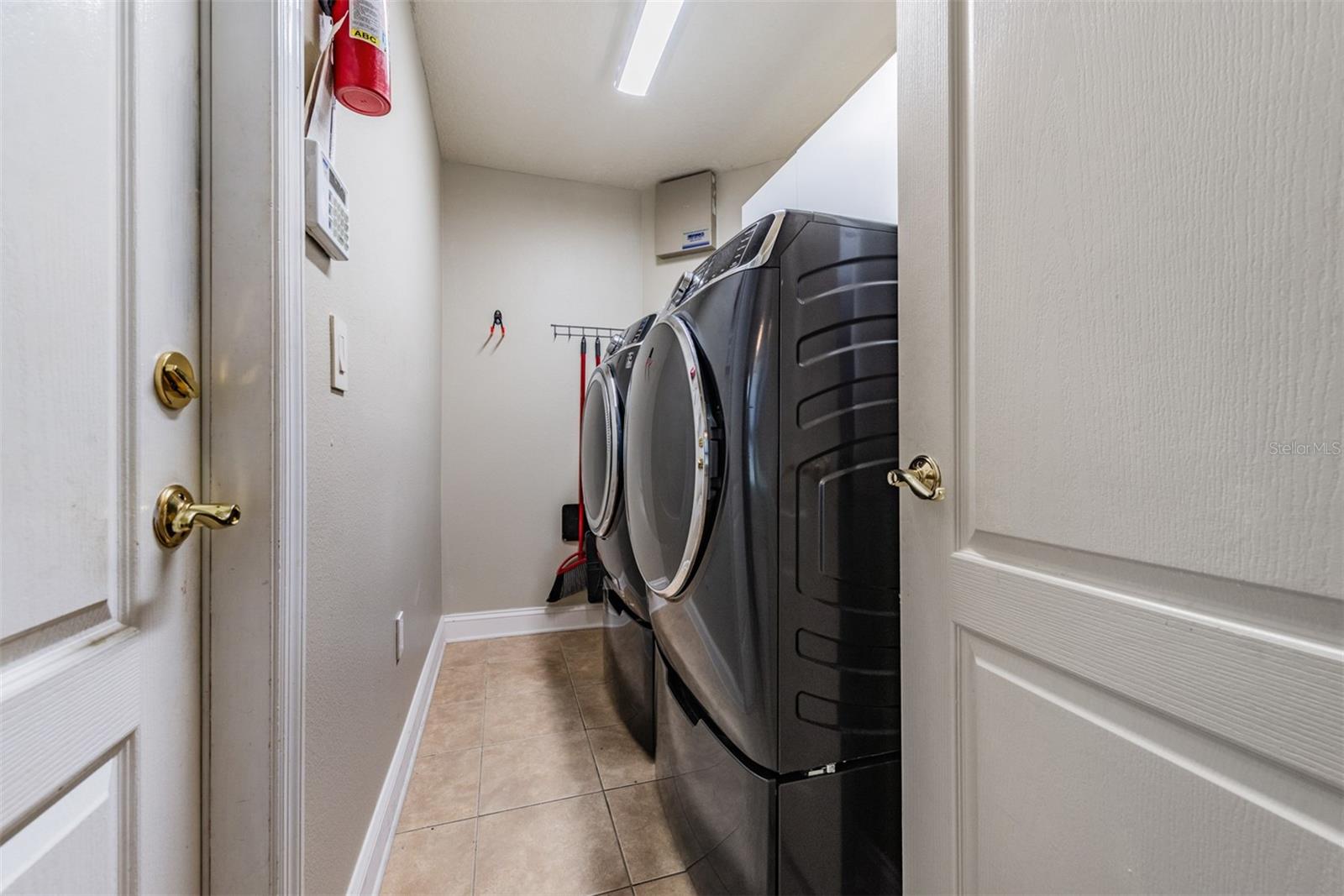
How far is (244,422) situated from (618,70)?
6.43ft

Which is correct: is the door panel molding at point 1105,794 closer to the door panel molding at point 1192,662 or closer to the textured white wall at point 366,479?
the door panel molding at point 1192,662

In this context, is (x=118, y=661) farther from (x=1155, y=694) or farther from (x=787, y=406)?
(x=1155, y=694)

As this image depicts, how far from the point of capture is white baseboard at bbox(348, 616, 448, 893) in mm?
994

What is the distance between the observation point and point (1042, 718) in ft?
1.82

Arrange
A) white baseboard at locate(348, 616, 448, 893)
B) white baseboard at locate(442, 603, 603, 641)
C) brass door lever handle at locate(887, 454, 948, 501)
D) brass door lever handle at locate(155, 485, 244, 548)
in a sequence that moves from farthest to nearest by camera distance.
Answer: white baseboard at locate(442, 603, 603, 641) < white baseboard at locate(348, 616, 448, 893) < brass door lever handle at locate(887, 454, 948, 501) < brass door lever handle at locate(155, 485, 244, 548)

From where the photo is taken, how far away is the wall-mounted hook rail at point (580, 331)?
8.63ft

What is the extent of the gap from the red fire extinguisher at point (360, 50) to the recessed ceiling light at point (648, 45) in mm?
1171

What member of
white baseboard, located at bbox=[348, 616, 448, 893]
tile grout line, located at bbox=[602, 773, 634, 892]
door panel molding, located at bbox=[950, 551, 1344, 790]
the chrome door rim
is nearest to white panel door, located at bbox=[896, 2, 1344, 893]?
door panel molding, located at bbox=[950, 551, 1344, 790]

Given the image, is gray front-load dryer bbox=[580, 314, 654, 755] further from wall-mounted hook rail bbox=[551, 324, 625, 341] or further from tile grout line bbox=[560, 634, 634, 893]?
wall-mounted hook rail bbox=[551, 324, 625, 341]

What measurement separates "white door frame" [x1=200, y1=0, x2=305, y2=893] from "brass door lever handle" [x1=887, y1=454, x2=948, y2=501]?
0.86 metres

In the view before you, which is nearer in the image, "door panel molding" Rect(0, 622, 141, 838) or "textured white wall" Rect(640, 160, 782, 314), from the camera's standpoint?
"door panel molding" Rect(0, 622, 141, 838)

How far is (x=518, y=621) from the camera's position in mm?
2525

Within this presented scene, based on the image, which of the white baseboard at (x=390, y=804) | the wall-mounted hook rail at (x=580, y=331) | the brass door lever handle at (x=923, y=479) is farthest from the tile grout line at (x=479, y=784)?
the wall-mounted hook rail at (x=580, y=331)

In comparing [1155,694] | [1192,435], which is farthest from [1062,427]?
[1155,694]
